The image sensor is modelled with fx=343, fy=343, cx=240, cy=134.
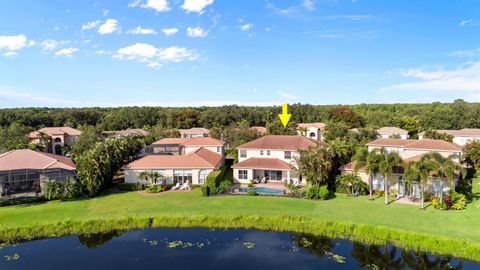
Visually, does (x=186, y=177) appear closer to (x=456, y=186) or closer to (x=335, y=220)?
(x=335, y=220)

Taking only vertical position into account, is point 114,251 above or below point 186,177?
below

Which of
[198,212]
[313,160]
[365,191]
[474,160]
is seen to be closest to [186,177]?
[198,212]

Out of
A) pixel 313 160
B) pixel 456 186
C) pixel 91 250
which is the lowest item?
pixel 91 250

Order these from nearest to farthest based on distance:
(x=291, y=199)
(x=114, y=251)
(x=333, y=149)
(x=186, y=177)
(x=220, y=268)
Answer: (x=220, y=268) < (x=114, y=251) < (x=291, y=199) < (x=333, y=149) < (x=186, y=177)

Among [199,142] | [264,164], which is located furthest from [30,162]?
[264,164]

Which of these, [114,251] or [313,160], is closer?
[114,251]

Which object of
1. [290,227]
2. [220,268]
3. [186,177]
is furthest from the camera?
[186,177]
